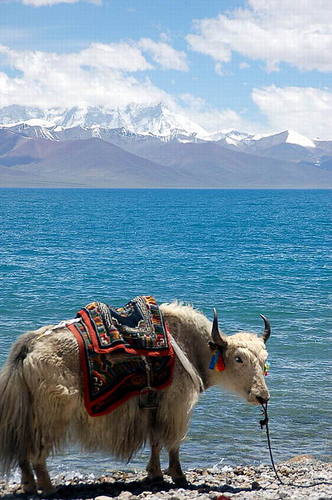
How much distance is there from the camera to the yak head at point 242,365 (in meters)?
5.51

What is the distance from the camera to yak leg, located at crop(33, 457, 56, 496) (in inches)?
200

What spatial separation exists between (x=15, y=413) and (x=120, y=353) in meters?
0.83

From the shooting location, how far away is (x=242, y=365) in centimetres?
555

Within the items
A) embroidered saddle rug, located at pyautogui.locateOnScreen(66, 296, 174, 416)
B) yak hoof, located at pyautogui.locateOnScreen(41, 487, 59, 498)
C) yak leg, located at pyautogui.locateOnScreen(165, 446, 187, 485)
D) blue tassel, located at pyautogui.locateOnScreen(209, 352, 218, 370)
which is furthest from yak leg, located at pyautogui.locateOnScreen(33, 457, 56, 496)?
blue tassel, located at pyautogui.locateOnScreen(209, 352, 218, 370)

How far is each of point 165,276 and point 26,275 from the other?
14.4 feet

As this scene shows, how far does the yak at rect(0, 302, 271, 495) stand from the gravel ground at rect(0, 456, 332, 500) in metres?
0.22

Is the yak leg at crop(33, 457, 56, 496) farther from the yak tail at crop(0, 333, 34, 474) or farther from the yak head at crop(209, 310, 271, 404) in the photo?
the yak head at crop(209, 310, 271, 404)

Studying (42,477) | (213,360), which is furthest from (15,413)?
(213,360)

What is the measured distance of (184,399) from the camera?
5.38 m

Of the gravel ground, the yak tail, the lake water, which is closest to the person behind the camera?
the yak tail

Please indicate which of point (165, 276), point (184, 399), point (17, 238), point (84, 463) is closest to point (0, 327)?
point (84, 463)

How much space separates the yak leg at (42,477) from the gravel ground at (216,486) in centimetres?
7

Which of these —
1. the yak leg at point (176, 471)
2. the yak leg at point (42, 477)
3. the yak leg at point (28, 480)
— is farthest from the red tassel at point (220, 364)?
the yak leg at point (28, 480)

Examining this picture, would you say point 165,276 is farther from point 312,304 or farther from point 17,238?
point 17,238
